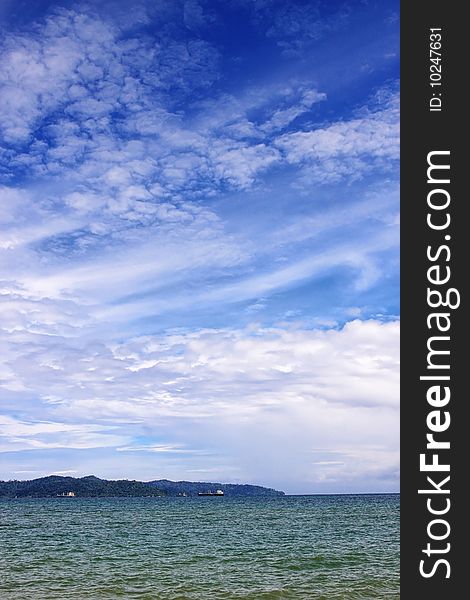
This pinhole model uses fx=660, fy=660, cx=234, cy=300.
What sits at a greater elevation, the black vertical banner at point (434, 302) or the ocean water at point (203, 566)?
the black vertical banner at point (434, 302)

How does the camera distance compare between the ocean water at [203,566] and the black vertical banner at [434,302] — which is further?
the ocean water at [203,566]

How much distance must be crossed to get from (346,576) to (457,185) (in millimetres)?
20278

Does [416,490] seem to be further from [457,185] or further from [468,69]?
[468,69]

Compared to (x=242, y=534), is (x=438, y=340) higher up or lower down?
higher up

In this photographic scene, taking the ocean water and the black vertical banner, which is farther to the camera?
the ocean water

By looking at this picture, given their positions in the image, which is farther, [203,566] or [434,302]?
[203,566]

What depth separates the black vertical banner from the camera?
577cm

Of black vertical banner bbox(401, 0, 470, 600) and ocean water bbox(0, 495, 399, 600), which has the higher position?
black vertical banner bbox(401, 0, 470, 600)

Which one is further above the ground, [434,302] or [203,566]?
[434,302]

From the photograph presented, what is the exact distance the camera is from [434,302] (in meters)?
6.02

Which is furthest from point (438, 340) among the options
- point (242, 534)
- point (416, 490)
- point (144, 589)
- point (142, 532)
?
point (142, 532)

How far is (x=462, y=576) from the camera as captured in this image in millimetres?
5699

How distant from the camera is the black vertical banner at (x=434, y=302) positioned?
577 cm

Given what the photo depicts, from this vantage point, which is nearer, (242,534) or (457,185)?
(457,185)
